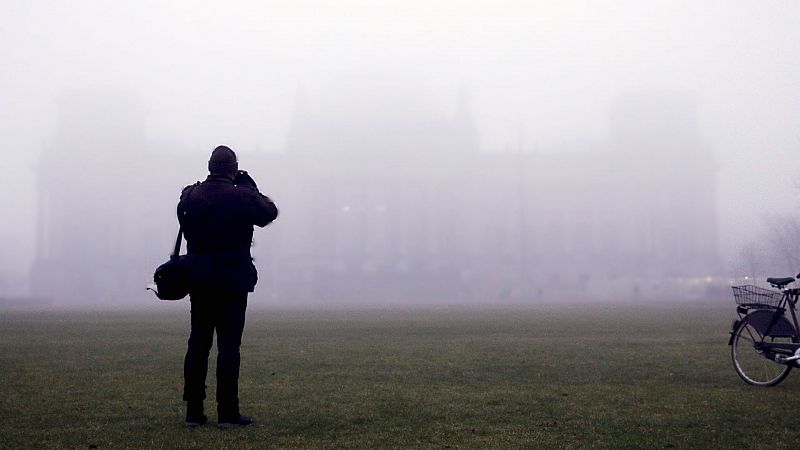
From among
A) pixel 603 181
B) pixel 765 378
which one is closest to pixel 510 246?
pixel 603 181

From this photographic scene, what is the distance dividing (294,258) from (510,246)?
30.7 meters

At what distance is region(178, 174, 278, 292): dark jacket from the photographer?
790 centimetres

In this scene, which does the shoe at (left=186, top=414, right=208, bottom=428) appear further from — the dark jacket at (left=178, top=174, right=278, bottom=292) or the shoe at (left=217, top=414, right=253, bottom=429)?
the dark jacket at (left=178, top=174, right=278, bottom=292)

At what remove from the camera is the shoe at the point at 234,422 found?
806 cm

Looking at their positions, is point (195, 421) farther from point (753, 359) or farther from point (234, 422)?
point (753, 359)

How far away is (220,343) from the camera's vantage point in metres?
8.14

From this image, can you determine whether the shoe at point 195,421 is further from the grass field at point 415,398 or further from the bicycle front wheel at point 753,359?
the bicycle front wheel at point 753,359

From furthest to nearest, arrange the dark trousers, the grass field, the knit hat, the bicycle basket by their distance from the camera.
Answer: the bicycle basket
the knit hat
the dark trousers
the grass field

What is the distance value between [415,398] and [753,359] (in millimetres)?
4278

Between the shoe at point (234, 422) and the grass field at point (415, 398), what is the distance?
0.13 meters

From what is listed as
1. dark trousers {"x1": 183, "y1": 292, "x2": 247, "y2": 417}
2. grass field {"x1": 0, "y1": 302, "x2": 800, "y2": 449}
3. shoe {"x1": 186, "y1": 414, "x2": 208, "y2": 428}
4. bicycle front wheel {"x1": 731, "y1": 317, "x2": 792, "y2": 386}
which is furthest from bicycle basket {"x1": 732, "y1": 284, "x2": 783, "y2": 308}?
shoe {"x1": 186, "y1": 414, "x2": 208, "y2": 428}

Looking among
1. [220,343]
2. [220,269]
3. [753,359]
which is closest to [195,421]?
[220,343]

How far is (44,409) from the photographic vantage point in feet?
30.2

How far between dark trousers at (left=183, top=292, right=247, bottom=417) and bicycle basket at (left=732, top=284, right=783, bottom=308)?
18.5 ft
